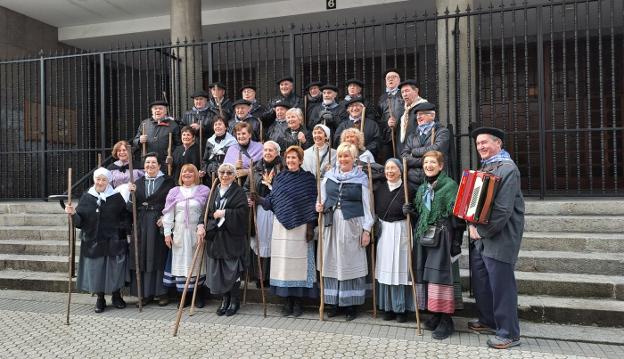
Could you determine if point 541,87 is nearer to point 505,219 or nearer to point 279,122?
point 505,219

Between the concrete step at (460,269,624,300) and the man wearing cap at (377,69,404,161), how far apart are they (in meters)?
2.02

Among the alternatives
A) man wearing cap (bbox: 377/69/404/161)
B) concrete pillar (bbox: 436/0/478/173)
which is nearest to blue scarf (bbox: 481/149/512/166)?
man wearing cap (bbox: 377/69/404/161)

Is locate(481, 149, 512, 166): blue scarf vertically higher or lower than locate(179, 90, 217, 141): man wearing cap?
lower

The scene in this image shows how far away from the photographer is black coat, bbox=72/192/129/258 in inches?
197

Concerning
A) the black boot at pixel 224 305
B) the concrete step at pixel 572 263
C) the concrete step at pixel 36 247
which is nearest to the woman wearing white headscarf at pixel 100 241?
the black boot at pixel 224 305

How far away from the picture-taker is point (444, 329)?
4047 millimetres

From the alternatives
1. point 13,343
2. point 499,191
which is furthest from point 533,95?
point 13,343

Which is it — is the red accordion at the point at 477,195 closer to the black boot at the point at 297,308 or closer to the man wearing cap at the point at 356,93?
the black boot at the point at 297,308

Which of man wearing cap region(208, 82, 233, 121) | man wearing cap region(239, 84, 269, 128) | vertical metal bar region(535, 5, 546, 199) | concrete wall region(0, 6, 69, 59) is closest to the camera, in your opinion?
vertical metal bar region(535, 5, 546, 199)

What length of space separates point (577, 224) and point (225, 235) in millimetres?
3938

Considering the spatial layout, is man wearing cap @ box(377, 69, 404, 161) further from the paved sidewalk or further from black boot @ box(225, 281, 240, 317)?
black boot @ box(225, 281, 240, 317)

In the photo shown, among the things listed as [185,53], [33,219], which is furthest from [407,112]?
[33,219]

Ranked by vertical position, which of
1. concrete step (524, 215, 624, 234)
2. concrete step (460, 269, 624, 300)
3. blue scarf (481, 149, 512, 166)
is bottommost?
concrete step (460, 269, 624, 300)

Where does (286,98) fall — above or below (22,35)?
below
